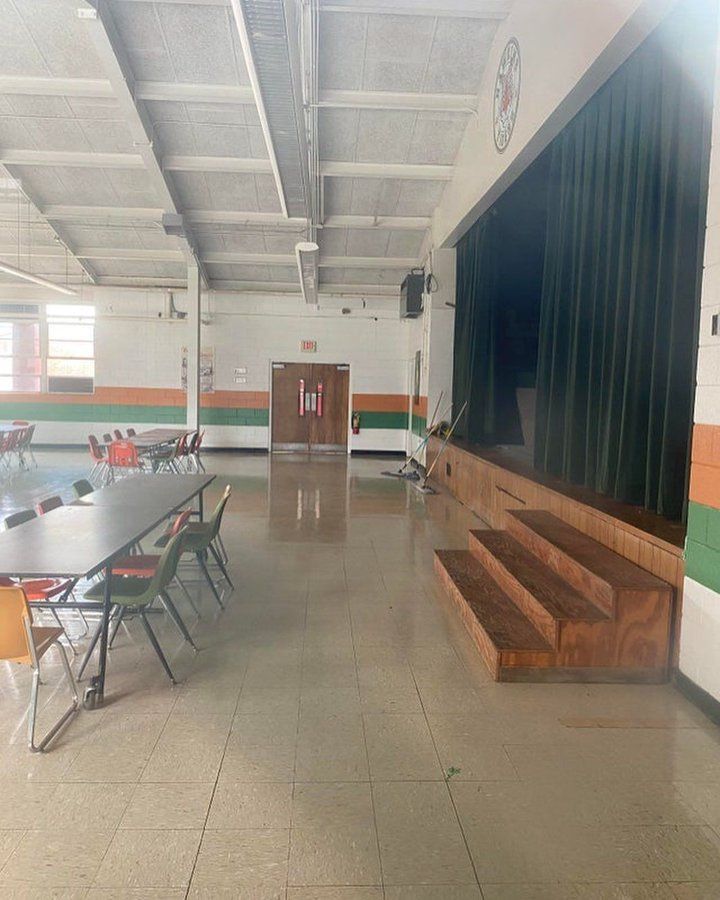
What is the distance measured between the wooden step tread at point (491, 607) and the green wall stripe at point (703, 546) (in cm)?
75

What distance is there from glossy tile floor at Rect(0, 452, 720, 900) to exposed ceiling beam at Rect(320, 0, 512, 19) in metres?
5.14

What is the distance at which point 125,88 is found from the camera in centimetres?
641

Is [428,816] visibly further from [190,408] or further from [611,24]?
[190,408]

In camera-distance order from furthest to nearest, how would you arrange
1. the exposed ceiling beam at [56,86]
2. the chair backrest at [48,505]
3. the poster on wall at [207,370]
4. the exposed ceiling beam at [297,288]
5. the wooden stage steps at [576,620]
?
the poster on wall at [207,370]
the exposed ceiling beam at [297,288]
the exposed ceiling beam at [56,86]
the chair backrest at [48,505]
the wooden stage steps at [576,620]

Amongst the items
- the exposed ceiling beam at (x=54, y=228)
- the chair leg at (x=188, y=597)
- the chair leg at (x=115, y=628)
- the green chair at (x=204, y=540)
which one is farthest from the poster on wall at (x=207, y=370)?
the chair leg at (x=115, y=628)

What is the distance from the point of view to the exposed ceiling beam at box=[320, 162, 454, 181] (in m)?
7.98

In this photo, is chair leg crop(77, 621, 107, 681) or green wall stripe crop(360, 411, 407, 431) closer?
chair leg crop(77, 621, 107, 681)

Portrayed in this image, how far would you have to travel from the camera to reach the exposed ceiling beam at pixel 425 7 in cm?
555

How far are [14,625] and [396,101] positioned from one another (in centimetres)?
630

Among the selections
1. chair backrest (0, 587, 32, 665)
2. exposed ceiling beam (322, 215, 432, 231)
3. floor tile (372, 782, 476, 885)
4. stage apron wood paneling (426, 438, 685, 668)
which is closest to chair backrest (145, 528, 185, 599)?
chair backrest (0, 587, 32, 665)

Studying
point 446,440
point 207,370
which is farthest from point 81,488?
point 207,370

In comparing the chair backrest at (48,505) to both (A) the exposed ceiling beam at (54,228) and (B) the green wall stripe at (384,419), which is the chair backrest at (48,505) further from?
(B) the green wall stripe at (384,419)

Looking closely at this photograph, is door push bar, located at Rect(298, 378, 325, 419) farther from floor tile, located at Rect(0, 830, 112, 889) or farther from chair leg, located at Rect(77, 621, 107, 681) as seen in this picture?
floor tile, located at Rect(0, 830, 112, 889)

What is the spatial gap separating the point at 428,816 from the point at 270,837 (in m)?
0.50
